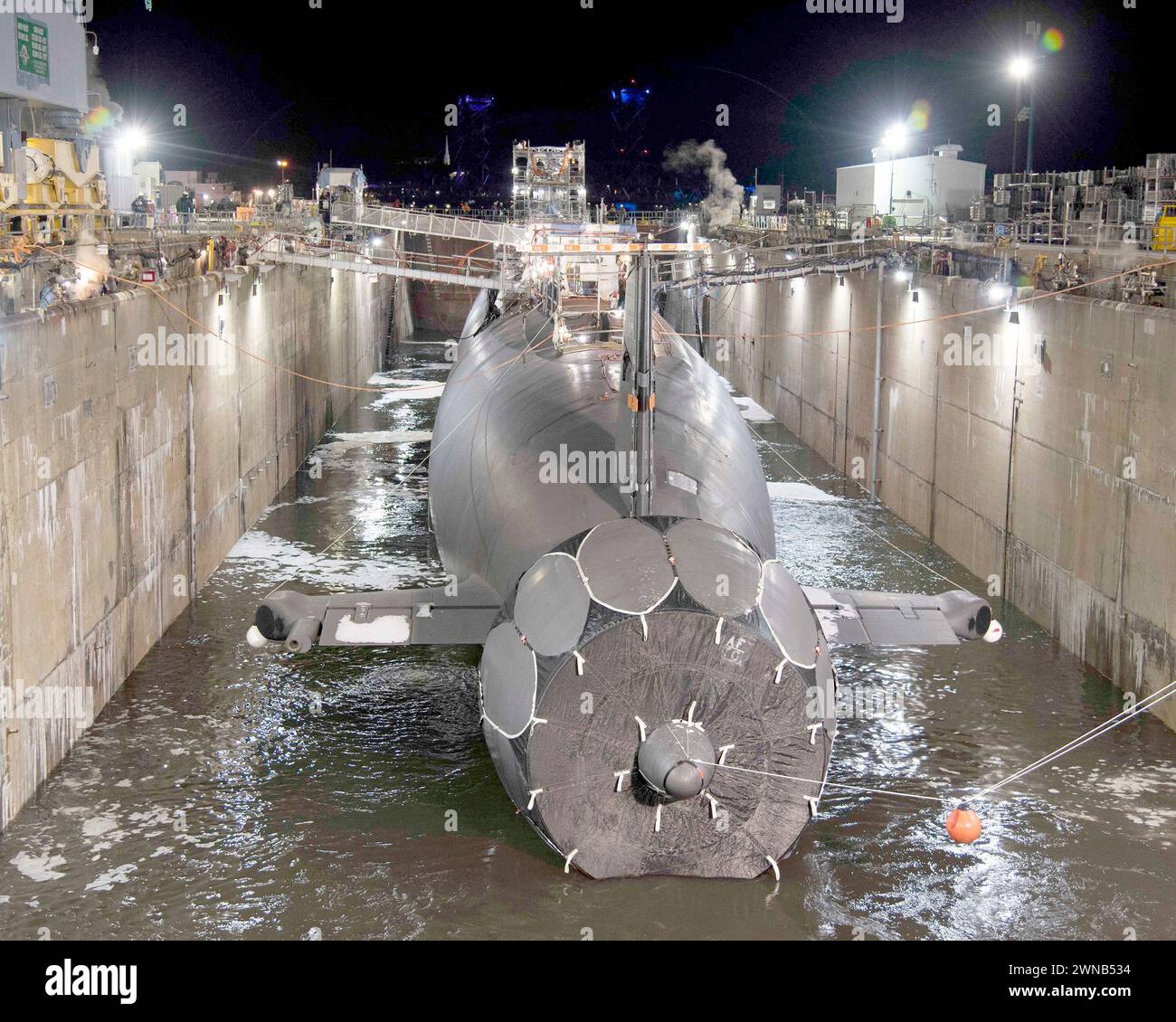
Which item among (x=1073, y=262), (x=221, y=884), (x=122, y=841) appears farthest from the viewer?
(x=1073, y=262)

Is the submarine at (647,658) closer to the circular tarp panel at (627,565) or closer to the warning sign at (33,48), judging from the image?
the circular tarp panel at (627,565)

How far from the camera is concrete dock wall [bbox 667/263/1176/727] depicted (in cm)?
2355

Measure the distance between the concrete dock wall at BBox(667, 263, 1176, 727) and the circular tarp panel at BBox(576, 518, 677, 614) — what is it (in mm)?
11783

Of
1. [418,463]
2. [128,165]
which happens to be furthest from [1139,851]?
[128,165]

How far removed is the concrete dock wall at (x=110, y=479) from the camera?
62.0 ft

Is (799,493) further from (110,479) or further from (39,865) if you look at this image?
(39,865)

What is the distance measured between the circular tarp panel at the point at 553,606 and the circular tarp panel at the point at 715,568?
1147mm

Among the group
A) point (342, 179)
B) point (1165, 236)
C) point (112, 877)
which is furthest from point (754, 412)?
point (112, 877)

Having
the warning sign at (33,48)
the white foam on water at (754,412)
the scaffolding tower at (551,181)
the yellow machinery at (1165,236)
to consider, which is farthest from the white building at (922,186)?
the warning sign at (33,48)

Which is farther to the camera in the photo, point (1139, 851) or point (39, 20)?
point (39, 20)

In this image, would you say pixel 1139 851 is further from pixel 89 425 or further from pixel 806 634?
pixel 89 425

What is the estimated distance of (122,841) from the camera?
18453mm

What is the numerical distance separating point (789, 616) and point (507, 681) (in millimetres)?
3272

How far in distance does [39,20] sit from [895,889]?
41.8 meters
